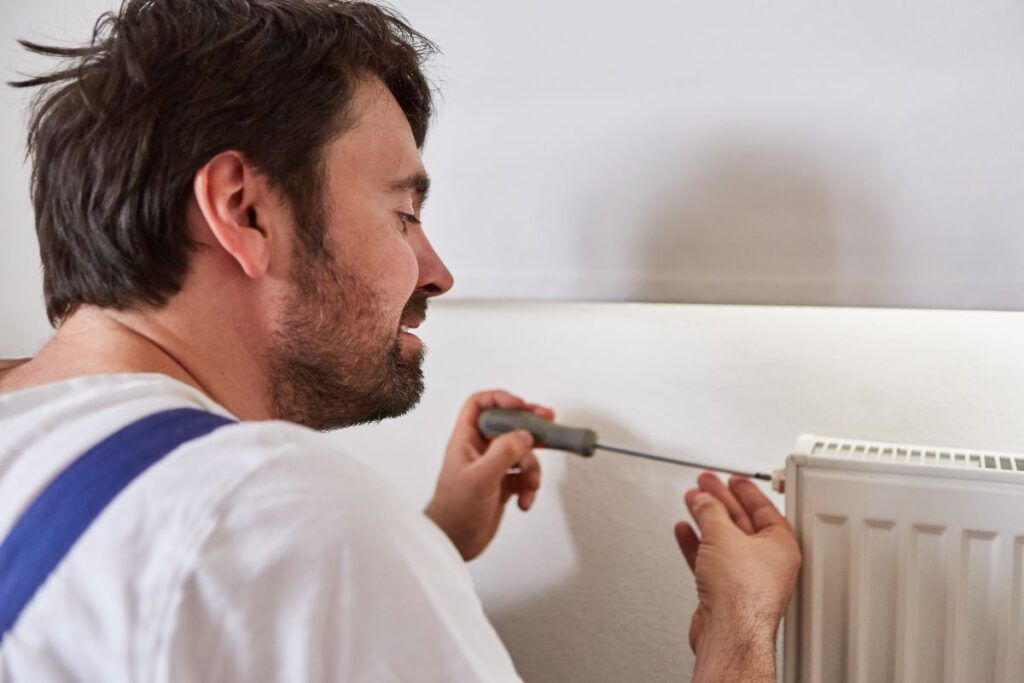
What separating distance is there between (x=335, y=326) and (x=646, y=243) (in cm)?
32

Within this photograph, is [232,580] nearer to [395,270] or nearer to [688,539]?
[395,270]

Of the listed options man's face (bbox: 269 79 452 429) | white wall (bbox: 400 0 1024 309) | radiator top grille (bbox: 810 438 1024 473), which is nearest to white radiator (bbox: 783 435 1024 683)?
radiator top grille (bbox: 810 438 1024 473)

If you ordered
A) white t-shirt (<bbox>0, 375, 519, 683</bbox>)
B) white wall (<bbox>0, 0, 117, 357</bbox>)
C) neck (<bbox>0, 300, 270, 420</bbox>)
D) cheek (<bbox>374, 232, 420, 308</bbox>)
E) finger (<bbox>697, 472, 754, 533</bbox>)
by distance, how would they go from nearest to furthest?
white t-shirt (<bbox>0, 375, 519, 683</bbox>) → neck (<bbox>0, 300, 270, 420</bbox>) → cheek (<bbox>374, 232, 420, 308</bbox>) → finger (<bbox>697, 472, 754, 533</bbox>) → white wall (<bbox>0, 0, 117, 357</bbox>)

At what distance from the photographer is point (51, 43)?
1.15 metres

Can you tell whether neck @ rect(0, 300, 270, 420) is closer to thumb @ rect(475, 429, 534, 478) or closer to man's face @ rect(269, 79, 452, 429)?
man's face @ rect(269, 79, 452, 429)

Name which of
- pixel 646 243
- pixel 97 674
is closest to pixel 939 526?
pixel 646 243

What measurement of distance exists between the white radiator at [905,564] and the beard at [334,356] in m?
0.33

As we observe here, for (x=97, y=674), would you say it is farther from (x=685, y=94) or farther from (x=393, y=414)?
(x=685, y=94)

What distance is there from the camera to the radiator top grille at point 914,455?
0.75 metres

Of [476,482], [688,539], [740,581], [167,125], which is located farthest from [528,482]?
[167,125]

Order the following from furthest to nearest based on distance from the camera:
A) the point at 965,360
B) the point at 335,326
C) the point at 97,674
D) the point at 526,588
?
the point at 526,588 < the point at 965,360 < the point at 335,326 < the point at 97,674

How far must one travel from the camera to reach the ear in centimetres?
63

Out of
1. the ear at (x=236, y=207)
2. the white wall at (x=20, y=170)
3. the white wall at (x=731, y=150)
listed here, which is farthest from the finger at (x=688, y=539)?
the white wall at (x=20, y=170)

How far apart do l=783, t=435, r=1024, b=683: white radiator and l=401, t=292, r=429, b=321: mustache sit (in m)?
0.33
